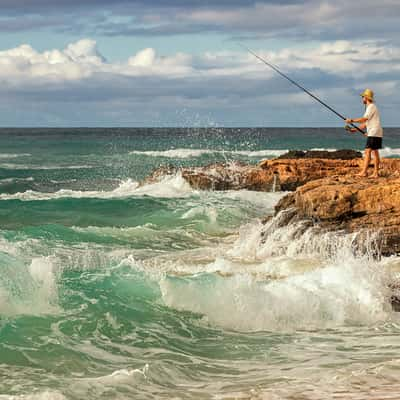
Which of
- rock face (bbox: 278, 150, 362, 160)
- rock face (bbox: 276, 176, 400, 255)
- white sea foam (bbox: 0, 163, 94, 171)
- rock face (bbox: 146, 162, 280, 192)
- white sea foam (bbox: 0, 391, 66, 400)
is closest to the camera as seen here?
white sea foam (bbox: 0, 391, 66, 400)

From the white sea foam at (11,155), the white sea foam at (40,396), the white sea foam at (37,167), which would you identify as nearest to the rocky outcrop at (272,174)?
the white sea foam at (40,396)

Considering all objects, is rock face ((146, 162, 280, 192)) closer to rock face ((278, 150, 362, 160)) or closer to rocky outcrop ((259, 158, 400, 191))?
rocky outcrop ((259, 158, 400, 191))

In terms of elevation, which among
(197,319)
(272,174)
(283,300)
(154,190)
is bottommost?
(197,319)

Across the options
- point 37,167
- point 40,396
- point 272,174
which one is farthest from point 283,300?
point 37,167

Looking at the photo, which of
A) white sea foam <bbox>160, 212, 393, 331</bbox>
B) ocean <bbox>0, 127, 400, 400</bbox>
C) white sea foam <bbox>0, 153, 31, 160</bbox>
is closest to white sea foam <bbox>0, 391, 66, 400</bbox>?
ocean <bbox>0, 127, 400, 400</bbox>

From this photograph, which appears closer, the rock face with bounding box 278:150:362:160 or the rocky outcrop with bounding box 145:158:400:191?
the rocky outcrop with bounding box 145:158:400:191

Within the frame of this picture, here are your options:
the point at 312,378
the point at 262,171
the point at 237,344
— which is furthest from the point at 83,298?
the point at 262,171

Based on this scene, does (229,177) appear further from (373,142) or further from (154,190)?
(373,142)

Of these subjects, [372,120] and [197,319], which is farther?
[372,120]

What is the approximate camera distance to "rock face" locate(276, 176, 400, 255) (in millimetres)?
11688

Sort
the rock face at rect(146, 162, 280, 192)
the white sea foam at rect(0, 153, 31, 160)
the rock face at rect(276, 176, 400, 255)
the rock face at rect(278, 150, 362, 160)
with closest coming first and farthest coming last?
the rock face at rect(276, 176, 400, 255), the rock face at rect(146, 162, 280, 192), the rock face at rect(278, 150, 362, 160), the white sea foam at rect(0, 153, 31, 160)

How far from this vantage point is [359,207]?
481 inches

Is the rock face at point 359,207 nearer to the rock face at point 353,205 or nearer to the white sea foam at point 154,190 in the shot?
the rock face at point 353,205

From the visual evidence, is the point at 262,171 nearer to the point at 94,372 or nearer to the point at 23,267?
the point at 23,267
